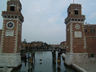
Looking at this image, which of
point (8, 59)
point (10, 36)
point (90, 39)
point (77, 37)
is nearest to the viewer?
point (8, 59)

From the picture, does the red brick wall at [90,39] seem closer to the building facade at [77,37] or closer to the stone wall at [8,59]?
the building facade at [77,37]

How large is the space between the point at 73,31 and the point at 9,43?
14399 mm

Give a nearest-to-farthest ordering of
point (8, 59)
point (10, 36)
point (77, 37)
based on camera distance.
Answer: point (8, 59) → point (10, 36) → point (77, 37)

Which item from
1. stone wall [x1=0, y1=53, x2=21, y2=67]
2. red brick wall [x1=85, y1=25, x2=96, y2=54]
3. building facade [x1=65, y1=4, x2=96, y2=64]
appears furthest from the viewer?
red brick wall [x1=85, y1=25, x2=96, y2=54]

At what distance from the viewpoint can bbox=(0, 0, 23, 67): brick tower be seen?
2233 centimetres

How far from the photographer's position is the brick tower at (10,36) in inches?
879

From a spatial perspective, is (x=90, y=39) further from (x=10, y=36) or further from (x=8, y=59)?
(x=8, y=59)

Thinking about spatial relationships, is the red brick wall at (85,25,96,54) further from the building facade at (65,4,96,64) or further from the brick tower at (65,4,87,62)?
the brick tower at (65,4,87,62)

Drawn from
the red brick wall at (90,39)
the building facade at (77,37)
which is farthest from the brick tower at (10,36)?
the red brick wall at (90,39)

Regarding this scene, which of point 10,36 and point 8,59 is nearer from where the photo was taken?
point 8,59

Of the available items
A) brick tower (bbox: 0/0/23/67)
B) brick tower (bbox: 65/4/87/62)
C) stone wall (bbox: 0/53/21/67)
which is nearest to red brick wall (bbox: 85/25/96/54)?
brick tower (bbox: 65/4/87/62)

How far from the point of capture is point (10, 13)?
2331cm

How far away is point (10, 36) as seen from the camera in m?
23.0

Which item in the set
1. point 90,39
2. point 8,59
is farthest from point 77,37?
point 8,59
